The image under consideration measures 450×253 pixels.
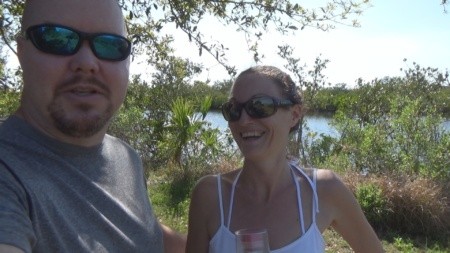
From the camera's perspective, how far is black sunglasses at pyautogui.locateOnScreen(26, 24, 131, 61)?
1658 mm

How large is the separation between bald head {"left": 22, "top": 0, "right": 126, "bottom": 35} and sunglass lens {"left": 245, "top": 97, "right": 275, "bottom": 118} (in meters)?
0.66

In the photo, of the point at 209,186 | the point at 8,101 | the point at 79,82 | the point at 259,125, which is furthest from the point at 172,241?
the point at 8,101

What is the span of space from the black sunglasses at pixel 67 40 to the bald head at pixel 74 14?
29mm

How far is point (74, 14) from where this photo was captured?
5.67ft

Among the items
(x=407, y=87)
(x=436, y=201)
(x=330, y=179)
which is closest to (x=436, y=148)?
(x=436, y=201)

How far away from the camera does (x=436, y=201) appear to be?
21.8 ft

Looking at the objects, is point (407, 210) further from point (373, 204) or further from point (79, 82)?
point (79, 82)

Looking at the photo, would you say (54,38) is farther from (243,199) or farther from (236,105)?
(243,199)

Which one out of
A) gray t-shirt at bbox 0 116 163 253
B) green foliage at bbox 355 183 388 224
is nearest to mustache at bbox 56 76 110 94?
gray t-shirt at bbox 0 116 163 253

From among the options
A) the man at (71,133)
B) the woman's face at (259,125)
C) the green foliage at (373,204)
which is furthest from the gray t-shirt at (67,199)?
the green foliage at (373,204)

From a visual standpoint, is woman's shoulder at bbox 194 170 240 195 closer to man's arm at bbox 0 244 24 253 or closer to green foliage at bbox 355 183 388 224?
man's arm at bbox 0 244 24 253

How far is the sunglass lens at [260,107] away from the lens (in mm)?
2205

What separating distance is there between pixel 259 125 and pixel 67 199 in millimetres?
922

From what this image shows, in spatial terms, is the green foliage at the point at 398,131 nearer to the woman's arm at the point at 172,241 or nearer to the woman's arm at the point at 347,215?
the woman's arm at the point at 347,215
